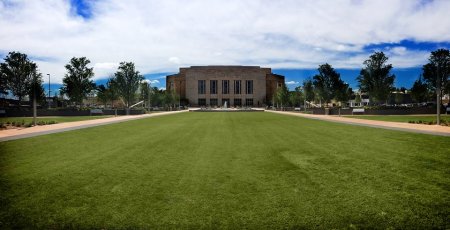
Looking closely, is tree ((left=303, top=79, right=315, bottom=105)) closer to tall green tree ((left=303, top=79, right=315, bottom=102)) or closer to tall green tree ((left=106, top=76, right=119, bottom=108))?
tall green tree ((left=303, top=79, right=315, bottom=102))

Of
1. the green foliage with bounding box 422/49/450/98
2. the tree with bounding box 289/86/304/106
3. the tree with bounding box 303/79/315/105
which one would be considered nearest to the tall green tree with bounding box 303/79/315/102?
the tree with bounding box 303/79/315/105

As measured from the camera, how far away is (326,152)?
34.6ft

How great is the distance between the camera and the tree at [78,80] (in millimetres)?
60312

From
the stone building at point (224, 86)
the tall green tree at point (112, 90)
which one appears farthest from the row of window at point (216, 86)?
the tall green tree at point (112, 90)

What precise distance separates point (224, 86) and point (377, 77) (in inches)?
3552

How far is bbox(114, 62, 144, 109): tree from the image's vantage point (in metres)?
52.2

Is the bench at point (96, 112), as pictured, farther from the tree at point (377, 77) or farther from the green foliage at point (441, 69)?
the green foliage at point (441, 69)

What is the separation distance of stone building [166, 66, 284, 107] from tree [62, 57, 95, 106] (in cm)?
7537

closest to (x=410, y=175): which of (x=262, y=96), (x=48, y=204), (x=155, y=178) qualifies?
(x=155, y=178)

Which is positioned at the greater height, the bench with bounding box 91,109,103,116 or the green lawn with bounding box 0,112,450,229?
the bench with bounding box 91,109,103,116

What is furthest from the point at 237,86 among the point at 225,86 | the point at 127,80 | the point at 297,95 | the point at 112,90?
the point at 127,80

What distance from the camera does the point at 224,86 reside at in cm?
13862

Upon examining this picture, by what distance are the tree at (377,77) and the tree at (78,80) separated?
5067 centimetres

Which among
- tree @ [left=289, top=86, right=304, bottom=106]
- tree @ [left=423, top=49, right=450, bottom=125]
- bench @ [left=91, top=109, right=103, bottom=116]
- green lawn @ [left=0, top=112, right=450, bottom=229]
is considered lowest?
green lawn @ [left=0, top=112, right=450, bottom=229]
